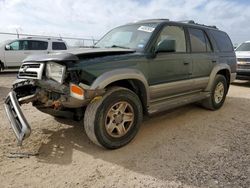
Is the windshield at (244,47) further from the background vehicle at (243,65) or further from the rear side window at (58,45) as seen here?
the rear side window at (58,45)

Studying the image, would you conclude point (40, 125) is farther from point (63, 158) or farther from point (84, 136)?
point (63, 158)

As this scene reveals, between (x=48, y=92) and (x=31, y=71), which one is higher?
(x=31, y=71)

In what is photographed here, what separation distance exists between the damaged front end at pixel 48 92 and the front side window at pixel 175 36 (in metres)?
1.78

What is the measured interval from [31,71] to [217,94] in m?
4.35

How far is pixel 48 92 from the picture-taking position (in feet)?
12.6

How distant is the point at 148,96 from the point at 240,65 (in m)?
7.46

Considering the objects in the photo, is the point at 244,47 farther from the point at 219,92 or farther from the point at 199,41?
the point at 199,41

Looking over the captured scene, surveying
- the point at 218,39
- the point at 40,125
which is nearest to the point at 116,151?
the point at 40,125

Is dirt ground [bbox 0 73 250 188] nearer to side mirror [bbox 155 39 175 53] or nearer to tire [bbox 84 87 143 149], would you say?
tire [bbox 84 87 143 149]

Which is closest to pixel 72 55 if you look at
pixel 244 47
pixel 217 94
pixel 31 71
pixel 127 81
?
pixel 31 71

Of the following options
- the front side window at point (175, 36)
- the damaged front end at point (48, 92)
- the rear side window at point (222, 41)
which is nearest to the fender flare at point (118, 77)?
the damaged front end at point (48, 92)

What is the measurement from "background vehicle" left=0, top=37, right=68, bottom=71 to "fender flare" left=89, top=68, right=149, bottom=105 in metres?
10.1

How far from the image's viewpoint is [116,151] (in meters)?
3.87

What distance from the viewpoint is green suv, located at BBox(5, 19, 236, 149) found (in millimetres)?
3566
